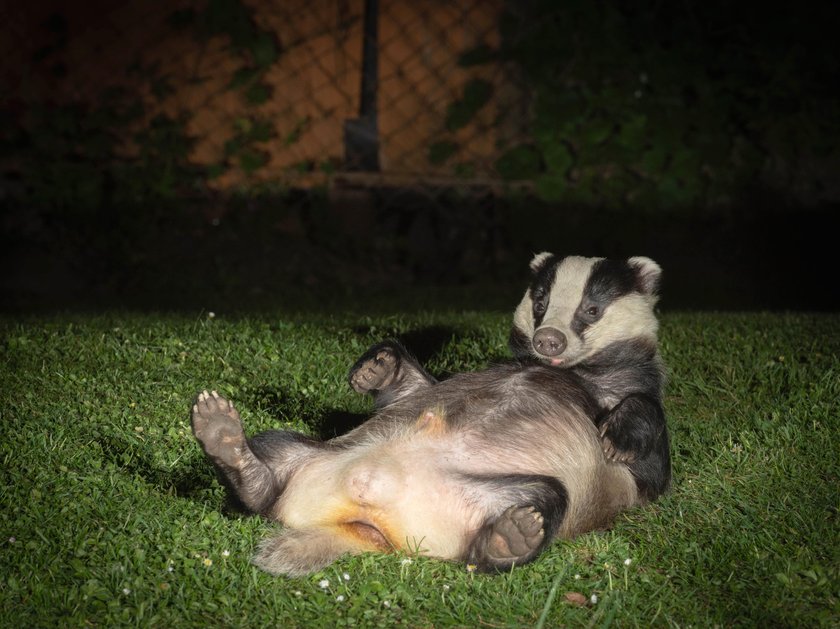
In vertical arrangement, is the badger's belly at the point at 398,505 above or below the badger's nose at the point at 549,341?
below

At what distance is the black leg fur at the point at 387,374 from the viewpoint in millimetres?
3963

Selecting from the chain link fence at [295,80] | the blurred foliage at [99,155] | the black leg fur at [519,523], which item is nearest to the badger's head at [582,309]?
the black leg fur at [519,523]

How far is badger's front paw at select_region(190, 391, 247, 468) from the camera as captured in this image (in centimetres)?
340

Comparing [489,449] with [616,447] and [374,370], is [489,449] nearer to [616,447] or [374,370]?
[616,447]

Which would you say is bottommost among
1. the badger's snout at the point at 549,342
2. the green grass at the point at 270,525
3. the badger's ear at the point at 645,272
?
the green grass at the point at 270,525

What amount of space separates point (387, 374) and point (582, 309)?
0.79 m

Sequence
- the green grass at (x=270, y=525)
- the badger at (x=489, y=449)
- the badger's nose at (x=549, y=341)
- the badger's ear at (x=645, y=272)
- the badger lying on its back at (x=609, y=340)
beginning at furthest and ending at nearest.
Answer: the badger's ear at (x=645, y=272) < the badger's nose at (x=549, y=341) < the badger lying on its back at (x=609, y=340) < the badger at (x=489, y=449) < the green grass at (x=270, y=525)

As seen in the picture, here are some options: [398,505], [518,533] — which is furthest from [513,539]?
[398,505]

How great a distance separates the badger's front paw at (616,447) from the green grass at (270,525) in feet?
0.80

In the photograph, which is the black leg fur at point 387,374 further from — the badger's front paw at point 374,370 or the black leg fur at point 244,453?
the black leg fur at point 244,453

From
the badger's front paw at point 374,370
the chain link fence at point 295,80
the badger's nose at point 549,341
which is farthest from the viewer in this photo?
the chain link fence at point 295,80

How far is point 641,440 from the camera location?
11.5 feet

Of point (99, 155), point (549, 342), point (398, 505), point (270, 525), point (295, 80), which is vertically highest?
point (295, 80)

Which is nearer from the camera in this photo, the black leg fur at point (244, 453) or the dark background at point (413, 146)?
the black leg fur at point (244, 453)
